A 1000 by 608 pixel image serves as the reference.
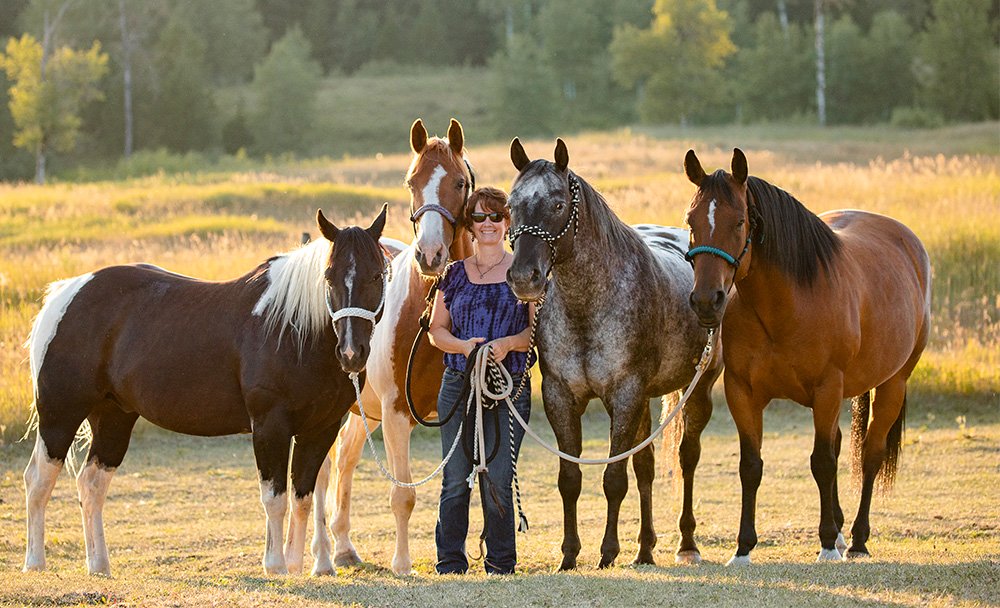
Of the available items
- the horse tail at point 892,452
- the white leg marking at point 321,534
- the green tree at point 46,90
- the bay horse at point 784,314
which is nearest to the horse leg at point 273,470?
the white leg marking at point 321,534

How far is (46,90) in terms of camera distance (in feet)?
130

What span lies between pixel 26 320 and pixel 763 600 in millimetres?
11775

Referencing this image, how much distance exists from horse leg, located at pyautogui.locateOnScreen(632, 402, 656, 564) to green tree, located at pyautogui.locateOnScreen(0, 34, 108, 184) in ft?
119

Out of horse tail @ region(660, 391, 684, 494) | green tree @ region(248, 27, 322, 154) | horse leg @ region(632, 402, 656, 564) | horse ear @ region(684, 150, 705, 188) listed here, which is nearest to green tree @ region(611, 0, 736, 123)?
green tree @ region(248, 27, 322, 154)

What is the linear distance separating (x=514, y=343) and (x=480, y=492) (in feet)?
2.77

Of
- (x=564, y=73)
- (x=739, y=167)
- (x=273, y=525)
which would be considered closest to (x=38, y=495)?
(x=273, y=525)

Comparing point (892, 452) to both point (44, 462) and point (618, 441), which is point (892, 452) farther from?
point (44, 462)

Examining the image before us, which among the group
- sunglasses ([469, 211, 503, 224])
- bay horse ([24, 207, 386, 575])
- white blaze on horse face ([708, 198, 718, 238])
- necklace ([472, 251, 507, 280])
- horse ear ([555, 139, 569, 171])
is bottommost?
bay horse ([24, 207, 386, 575])

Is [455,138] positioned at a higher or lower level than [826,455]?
higher

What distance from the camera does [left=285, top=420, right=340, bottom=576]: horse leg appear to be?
6.32 m

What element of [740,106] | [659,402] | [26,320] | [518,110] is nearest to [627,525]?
[659,402]

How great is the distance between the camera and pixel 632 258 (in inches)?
244

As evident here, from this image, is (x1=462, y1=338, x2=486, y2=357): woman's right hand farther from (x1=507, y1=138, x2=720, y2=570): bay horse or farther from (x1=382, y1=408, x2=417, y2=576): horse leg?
(x1=382, y1=408, x2=417, y2=576): horse leg

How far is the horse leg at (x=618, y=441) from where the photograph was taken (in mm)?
6047
